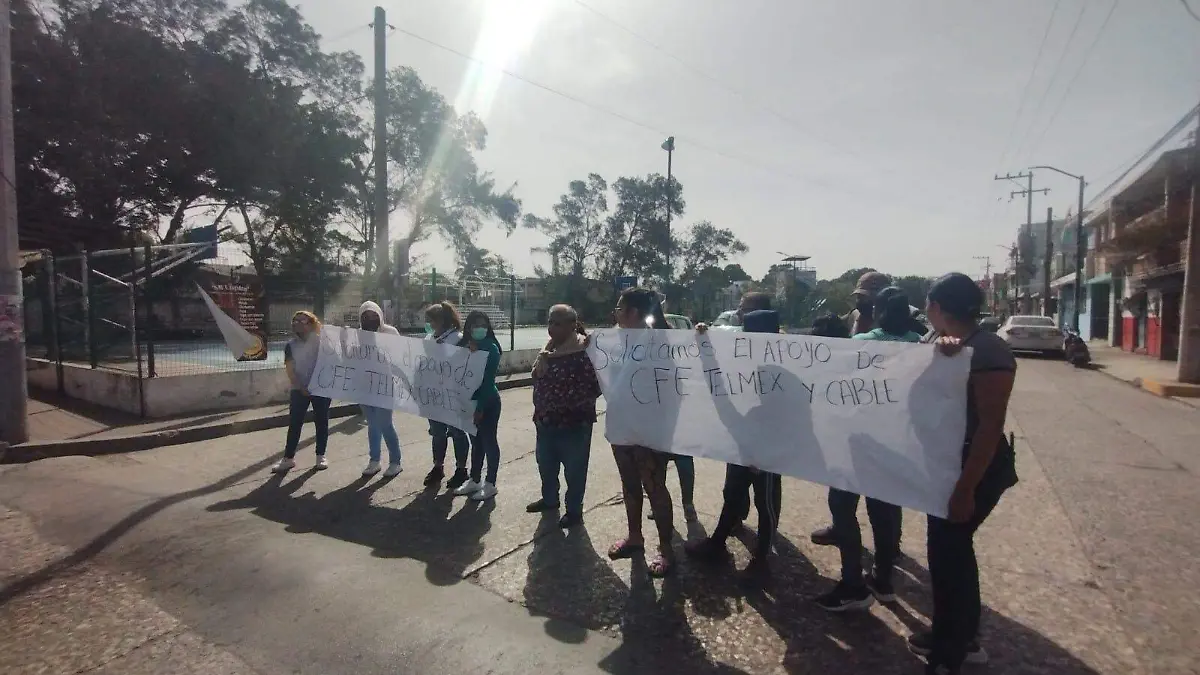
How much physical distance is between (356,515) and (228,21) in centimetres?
2407

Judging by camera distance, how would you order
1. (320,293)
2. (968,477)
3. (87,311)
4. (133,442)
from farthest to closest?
(320,293)
(87,311)
(133,442)
(968,477)

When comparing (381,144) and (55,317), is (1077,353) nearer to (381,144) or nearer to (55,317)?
(381,144)

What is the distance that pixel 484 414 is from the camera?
17.1 feet

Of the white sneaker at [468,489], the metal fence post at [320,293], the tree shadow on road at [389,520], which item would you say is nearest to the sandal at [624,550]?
the tree shadow on road at [389,520]

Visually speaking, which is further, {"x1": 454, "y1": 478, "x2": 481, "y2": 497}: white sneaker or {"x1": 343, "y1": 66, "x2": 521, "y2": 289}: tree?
{"x1": 343, "y1": 66, "x2": 521, "y2": 289}: tree

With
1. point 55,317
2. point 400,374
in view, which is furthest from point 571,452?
point 55,317

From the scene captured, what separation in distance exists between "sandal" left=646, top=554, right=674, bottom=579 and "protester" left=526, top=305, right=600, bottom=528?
0.92 meters

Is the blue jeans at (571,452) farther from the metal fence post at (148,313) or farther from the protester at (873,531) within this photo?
the metal fence post at (148,313)

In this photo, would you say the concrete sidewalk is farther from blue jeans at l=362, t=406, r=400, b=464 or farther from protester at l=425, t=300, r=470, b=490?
blue jeans at l=362, t=406, r=400, b=464

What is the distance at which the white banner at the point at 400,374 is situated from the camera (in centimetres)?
525

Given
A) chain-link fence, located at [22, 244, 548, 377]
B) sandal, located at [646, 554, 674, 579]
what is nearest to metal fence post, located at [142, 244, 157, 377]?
chain-link fence, located at [22, 244, 548, 377]

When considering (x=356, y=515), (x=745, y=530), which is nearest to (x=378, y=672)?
(x=356, y=515)

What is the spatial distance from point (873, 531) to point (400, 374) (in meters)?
4.14

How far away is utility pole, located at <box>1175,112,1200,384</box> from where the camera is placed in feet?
43.6
